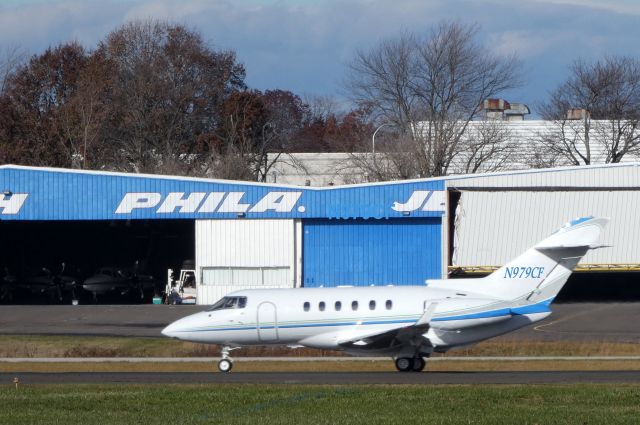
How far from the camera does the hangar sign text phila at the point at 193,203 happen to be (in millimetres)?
49844

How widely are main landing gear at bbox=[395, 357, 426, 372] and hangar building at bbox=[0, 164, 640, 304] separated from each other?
21048 millimetres

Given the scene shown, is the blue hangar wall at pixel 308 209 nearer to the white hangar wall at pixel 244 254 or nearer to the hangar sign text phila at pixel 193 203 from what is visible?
the hangar sign text phila at pixel 193 203

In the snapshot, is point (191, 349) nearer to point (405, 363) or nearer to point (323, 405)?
point (405, 363)

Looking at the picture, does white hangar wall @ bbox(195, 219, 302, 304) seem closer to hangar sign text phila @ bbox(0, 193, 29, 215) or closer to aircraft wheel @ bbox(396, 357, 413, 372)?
hangar sign text phila @ bbox(0, 193, 29, 215)

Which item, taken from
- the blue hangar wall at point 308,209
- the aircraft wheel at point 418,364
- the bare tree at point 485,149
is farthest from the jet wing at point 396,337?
the bare tree at point 485,149

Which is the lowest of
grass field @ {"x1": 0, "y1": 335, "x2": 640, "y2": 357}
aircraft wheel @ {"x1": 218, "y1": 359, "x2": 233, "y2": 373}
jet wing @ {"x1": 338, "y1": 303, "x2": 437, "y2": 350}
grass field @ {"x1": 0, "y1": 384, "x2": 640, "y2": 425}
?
grass field @ {"x1": 0, "y1": 335, "x2": 640, "y2": 357}

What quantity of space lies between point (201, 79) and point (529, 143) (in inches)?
1305

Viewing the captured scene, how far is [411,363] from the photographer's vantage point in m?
27.2

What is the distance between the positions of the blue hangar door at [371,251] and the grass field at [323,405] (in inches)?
1034

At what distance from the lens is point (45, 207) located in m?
50.2

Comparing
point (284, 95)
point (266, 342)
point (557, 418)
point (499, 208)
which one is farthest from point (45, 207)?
point (284, 95)

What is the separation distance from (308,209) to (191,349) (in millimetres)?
14939

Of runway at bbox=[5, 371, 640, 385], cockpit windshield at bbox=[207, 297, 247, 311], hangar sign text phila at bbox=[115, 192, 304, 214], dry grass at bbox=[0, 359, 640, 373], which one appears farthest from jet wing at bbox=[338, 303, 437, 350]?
hangar sign text phila at bbox=[115, 192, 304, 214]

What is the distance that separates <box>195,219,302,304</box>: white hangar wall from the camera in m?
49.6
